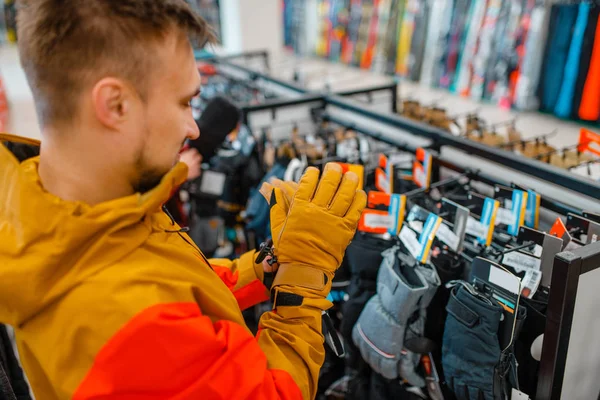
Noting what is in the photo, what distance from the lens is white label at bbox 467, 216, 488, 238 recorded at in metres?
1.32

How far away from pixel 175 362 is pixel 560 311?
78cm

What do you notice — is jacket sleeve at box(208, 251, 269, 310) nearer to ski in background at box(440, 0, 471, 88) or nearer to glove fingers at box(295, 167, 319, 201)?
glove fingers at box(295, 167, 319, 201)

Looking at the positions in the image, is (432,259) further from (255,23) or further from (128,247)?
(255,23)

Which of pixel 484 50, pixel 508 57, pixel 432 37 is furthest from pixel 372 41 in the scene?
pixel 508 57

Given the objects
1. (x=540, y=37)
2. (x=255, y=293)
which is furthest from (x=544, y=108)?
(x=255, y=293)

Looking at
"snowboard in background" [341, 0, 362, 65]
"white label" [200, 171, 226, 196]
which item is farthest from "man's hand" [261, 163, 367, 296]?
"snowboard in background" [341, 0, 362, 65]

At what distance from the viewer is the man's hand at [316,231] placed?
0.98 meters

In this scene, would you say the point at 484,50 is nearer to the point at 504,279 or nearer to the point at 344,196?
the point at 504,279

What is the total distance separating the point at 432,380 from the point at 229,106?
138cm

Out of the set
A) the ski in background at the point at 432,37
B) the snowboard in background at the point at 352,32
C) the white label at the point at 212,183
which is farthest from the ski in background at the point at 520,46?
the white label at the point at 212,183

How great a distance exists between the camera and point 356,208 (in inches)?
41.5

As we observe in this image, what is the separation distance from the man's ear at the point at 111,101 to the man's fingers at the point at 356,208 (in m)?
0.52

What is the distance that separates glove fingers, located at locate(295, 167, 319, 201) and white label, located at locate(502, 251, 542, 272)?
0.55 m

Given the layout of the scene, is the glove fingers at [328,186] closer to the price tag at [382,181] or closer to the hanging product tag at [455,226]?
the hanging product tag at [455,226]
